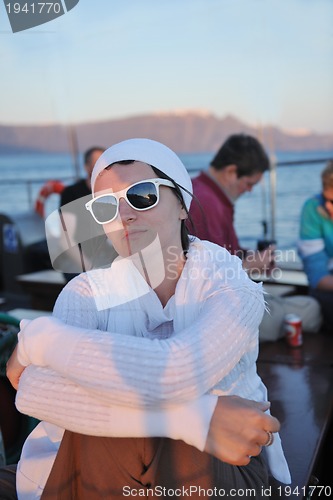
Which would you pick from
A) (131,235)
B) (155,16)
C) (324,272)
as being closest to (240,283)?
(131,235)

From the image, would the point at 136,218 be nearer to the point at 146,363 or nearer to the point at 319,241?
the point at 146,363

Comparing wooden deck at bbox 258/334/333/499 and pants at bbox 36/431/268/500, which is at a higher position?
pants at bbox 36/431/268/500

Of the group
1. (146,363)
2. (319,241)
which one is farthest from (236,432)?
(319,241)

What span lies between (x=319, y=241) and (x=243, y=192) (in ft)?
1.91

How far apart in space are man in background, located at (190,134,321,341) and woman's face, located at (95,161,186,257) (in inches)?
45.3

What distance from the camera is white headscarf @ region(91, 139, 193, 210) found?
1210 mm

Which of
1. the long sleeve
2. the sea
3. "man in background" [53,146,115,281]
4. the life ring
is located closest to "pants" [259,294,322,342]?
the sea

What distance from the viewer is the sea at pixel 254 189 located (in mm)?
4178

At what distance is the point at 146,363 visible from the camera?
3.25 ft

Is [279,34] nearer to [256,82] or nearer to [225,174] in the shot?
[256,82]

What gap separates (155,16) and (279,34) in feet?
10.3

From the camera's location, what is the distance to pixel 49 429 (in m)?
1.23

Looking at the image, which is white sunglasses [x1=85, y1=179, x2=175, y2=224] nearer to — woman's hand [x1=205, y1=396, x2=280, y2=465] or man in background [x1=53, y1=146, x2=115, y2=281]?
man in background [x1=53, y1=146, x2=115, y2=281]

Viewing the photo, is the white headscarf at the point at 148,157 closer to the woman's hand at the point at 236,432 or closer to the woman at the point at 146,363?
the woman at the point at 146,363
